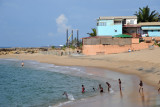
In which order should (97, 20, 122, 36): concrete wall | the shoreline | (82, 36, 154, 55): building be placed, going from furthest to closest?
(97, 20, 122, 36): concrete wall → (82, 36, 154, 55): building → the shoreline

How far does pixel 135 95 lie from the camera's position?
56.2 ft

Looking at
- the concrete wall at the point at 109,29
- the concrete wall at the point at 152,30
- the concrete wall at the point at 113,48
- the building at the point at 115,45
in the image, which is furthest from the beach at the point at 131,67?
the concrete wall at the point at 152,30

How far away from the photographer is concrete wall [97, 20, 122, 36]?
52.6 m

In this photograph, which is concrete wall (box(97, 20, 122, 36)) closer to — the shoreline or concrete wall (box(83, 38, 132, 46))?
concrete wall (box(83, 38, 132, 46))

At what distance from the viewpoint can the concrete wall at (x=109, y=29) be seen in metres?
52.6

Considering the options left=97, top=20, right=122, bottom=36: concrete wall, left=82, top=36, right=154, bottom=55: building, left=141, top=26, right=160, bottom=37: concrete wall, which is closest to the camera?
left=82, top=36, right=154, bottom=55: building

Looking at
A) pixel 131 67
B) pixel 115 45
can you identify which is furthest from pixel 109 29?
pixel 131 67

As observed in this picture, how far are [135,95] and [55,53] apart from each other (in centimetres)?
4027

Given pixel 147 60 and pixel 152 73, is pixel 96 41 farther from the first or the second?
pixel 152 73

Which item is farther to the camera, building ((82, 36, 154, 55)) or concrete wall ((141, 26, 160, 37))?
concrete wall ((141, 26, 160, 37))

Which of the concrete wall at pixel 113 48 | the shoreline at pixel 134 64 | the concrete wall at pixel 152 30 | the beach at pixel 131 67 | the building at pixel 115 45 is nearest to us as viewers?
the beach at pixel 131 67

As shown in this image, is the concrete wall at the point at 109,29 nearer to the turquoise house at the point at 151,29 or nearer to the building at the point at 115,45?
the turquoise house at the point at 151,29

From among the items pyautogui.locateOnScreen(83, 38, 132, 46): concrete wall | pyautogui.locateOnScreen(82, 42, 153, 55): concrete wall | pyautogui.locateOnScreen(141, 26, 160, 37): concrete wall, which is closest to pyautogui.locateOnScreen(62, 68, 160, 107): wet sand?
pyautogui.locateOnScreen(82, 42, 153, 55): concrete wall

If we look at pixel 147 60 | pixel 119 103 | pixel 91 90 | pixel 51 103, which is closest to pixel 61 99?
pixel 51 103
